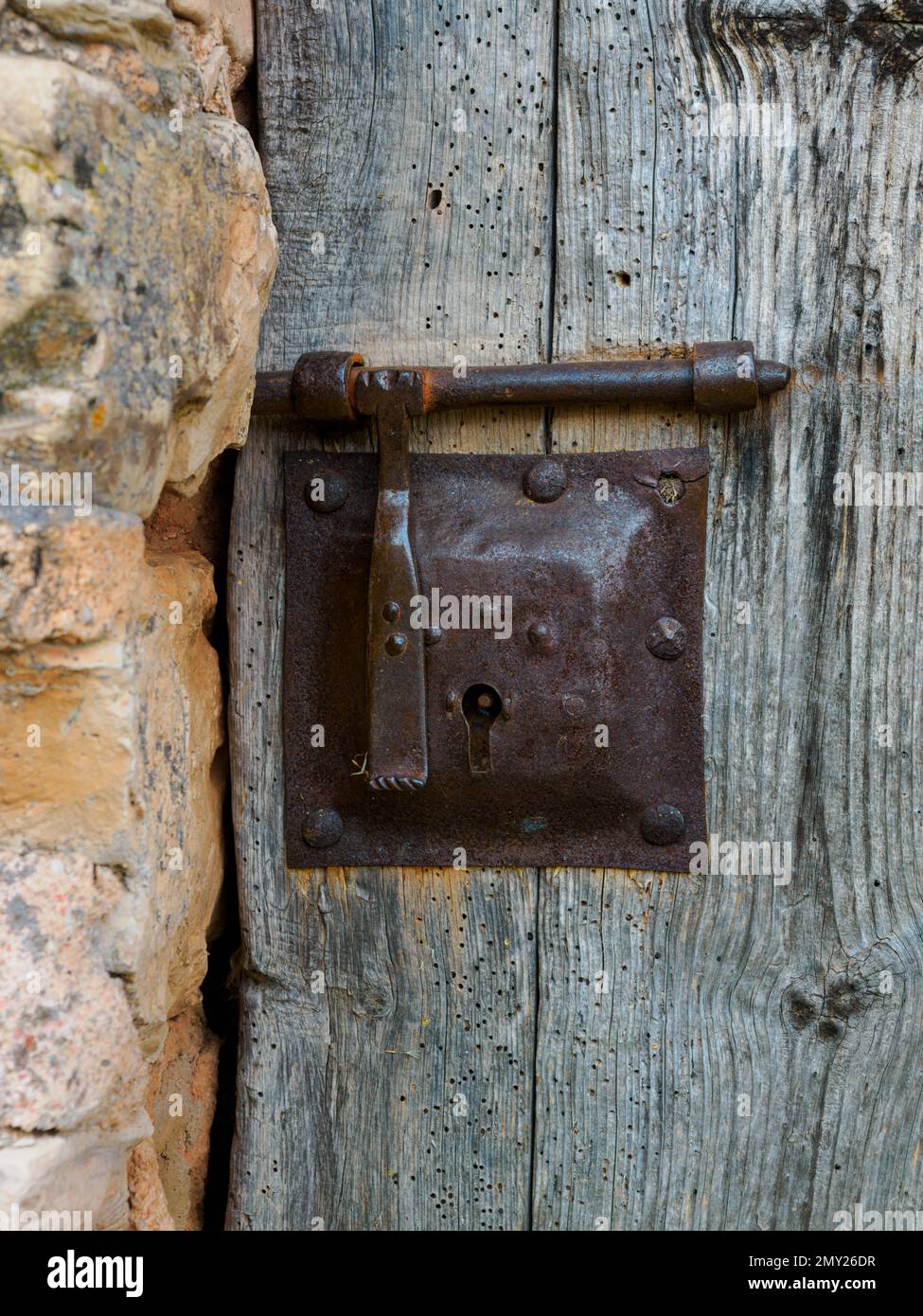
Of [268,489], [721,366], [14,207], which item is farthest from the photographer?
[268,489]

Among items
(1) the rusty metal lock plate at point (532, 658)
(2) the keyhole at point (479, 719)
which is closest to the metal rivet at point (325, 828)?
(1) the rusty metal lock plate at point (532, 658)

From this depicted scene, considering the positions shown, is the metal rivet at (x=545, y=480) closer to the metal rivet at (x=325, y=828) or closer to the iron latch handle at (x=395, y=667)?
the iron latch handle at (x=395, y=667)

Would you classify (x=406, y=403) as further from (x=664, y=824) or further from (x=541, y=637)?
(x=664, y=824)

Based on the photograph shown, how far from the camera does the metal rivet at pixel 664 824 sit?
105 cm

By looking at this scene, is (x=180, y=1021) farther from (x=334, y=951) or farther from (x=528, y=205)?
(x=528, y=205)

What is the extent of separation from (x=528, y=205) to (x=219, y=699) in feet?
1.83

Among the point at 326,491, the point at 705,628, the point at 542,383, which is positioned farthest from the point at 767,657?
the point at 326,491

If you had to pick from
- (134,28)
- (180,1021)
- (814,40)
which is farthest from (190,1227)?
(814,40)

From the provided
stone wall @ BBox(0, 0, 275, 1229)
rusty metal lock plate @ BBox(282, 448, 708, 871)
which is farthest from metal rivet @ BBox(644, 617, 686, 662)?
stone wall @ BBox(0, 0, 275, 1229)

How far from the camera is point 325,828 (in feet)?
3.55

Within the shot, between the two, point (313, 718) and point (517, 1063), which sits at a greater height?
point (313, 718)

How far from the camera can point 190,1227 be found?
1127 mm

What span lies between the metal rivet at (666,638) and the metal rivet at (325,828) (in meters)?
0.34

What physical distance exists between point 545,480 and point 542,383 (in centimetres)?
9
